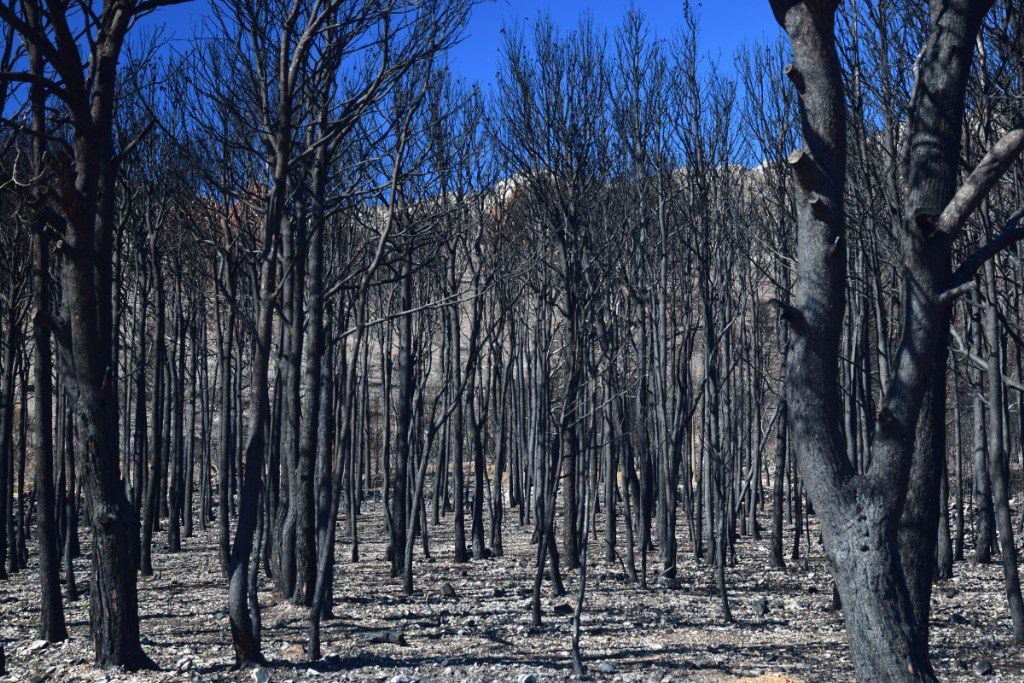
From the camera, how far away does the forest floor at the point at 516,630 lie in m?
7.12

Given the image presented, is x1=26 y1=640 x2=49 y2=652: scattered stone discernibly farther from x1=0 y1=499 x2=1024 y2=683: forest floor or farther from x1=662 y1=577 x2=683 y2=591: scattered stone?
x1=662 y1=577 x2=683 y2=591: scattered stone

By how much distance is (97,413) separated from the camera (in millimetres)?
6742

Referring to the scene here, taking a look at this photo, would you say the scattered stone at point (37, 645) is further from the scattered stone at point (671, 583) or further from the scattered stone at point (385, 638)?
the scattered stone at point (671, 583)

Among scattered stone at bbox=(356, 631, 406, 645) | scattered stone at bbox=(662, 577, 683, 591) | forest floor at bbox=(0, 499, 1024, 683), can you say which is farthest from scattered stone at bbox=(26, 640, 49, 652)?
scattered stone at bbox=(662, 577, 683, 591)

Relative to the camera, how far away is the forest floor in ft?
23.4

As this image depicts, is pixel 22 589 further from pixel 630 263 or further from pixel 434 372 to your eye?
pixel 434 372

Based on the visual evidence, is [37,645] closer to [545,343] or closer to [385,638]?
[385,638]

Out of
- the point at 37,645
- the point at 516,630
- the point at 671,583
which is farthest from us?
the point at 671,583

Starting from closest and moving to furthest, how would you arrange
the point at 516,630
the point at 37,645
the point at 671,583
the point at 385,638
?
the point at 37,645, the point at 385,638, the point at 516,630, the point at 671,583

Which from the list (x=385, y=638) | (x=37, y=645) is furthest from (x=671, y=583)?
(x=37, y=645)

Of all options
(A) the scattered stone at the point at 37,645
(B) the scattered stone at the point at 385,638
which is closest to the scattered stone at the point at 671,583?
(B) the scattered stone at the point at 385,638

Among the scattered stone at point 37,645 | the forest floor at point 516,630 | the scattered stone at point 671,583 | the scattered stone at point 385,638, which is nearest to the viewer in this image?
the forest floor at point 516,630

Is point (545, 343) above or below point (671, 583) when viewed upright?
above

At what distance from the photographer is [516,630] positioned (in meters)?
9.12
